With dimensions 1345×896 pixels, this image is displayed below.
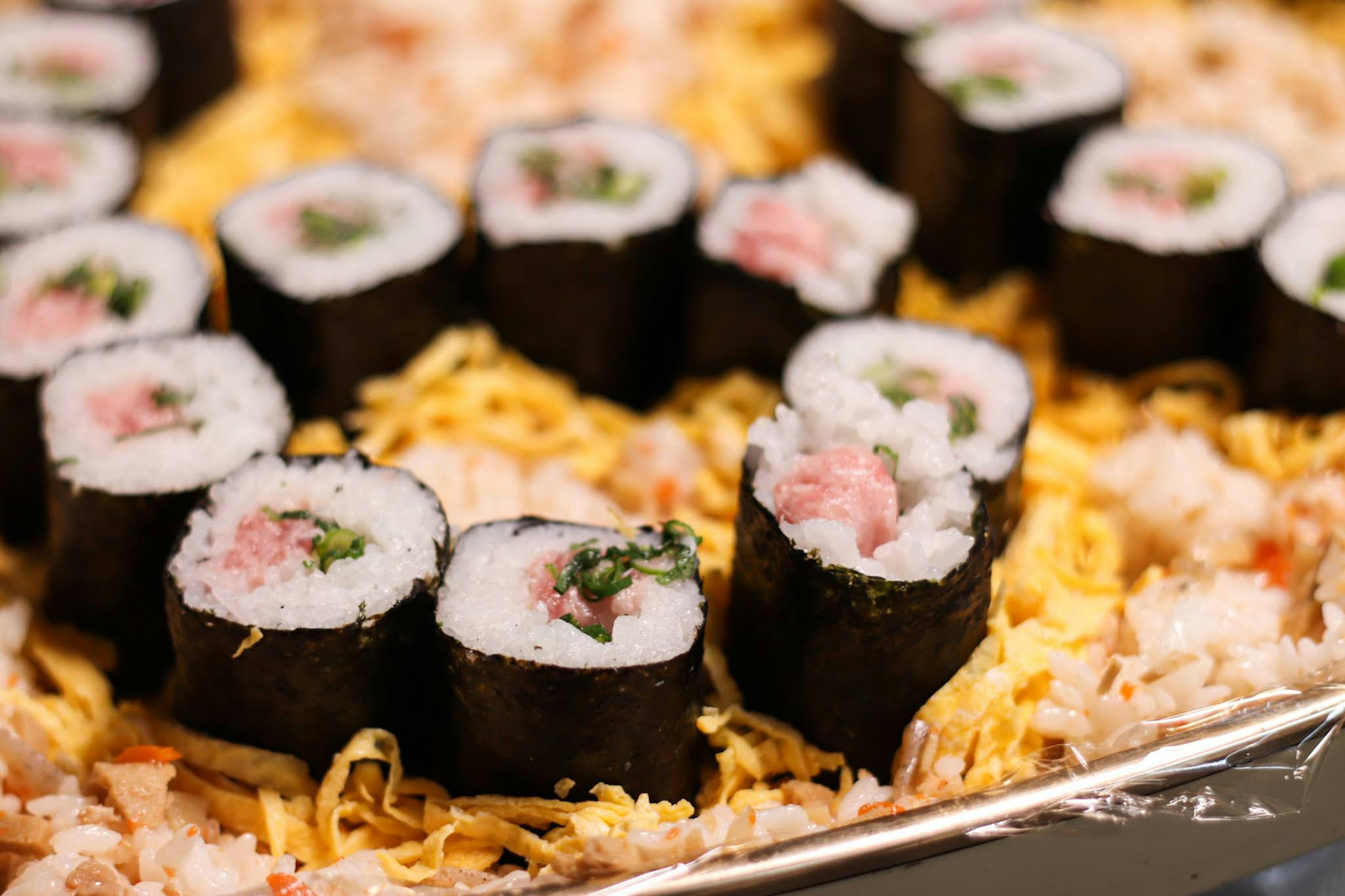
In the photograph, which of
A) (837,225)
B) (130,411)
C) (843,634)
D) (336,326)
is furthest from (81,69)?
Result: (843,634)

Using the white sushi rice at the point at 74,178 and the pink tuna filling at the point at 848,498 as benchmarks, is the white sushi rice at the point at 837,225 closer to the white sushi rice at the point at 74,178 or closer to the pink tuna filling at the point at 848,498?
the pink tuna filling at the point at 848,498

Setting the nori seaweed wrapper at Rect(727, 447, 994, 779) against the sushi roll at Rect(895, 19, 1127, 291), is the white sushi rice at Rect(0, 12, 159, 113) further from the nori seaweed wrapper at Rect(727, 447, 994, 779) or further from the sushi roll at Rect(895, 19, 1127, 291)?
the nori seaweed wrapper at Rect(727, 447, 994, 779)

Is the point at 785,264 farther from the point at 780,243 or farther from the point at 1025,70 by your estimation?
the point at 1025,70

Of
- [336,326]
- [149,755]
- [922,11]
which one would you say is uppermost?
[922,11]

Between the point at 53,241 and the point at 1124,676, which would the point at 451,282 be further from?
the point at 1124,676

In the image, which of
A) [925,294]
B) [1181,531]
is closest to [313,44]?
[925,294]
